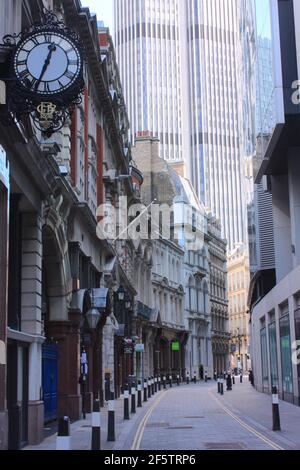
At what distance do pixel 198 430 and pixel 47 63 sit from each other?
10187 millimetres

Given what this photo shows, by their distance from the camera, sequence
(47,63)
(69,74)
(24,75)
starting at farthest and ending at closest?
(69,74), (47,63), (24,75)

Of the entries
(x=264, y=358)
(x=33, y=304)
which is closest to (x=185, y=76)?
(x=264, y=358)

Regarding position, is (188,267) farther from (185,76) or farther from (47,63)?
(185,76)

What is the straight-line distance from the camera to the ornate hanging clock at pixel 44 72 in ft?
40.5

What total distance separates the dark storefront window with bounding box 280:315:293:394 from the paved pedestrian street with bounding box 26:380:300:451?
2.67m

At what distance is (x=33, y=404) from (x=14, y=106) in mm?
6994

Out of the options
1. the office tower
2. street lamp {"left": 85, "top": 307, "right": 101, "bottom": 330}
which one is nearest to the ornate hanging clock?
street lamp {"left": 85, "top": 307, "right": 101, "bottom": 330}

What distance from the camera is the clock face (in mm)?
12344

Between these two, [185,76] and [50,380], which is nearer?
[50,380]

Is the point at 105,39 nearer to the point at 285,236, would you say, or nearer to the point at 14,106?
the point at 285,236

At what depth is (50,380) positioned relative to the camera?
21.0 m

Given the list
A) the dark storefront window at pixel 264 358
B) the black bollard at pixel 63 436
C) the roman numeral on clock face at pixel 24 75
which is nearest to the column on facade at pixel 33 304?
the roman numeral on clock face at pixel 24 75
